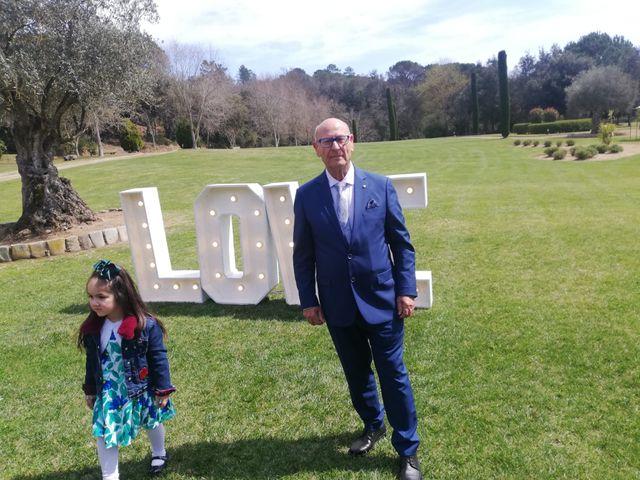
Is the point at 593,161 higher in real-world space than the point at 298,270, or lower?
lower

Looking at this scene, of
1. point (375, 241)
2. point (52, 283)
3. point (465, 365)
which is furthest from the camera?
point (52, 283)

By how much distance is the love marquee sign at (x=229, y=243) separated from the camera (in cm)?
514

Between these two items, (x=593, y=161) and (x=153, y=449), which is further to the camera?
(x=593, y=161)

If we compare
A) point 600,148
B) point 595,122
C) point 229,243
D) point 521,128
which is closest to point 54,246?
point 229,243

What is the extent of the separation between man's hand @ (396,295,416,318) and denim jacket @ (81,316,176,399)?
1.31 meters

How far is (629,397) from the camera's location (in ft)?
10.9

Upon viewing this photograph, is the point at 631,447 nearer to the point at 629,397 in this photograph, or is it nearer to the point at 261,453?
the point at 629,397

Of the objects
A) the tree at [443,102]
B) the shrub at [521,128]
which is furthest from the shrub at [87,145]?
the shrub at [521,128]

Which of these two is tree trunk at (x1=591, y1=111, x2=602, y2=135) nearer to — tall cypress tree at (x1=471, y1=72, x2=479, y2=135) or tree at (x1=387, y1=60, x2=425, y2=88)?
tall cypress tree at (x1=471, y1=72, x2=479, y2=135)

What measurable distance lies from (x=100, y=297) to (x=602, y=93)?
47608mm

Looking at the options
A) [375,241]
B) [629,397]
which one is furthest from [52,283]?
[629,397]

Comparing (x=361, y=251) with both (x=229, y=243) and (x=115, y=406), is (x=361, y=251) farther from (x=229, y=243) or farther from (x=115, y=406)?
(x=229, y=243)

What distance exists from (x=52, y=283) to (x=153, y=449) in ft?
16.8

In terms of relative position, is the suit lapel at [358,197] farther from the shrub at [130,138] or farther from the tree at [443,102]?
the tree at [443,102]
